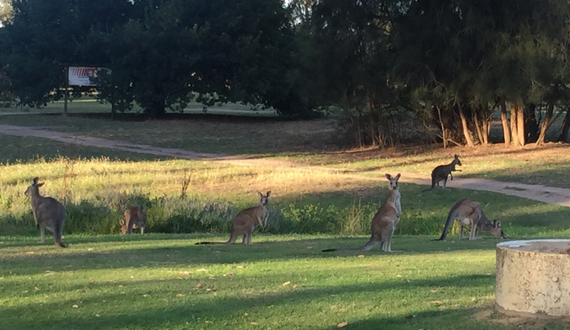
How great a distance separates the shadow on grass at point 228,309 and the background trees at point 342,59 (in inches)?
973

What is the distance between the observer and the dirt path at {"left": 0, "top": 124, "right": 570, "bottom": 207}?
2347cm

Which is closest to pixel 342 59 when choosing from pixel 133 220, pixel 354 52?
pixel 354 52

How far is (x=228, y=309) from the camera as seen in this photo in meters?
7.66

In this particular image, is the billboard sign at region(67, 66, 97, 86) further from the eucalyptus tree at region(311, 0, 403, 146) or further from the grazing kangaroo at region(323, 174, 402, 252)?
the grazing kangaroo at region(323, 174, 402, 252)

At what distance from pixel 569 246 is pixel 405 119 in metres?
34.5

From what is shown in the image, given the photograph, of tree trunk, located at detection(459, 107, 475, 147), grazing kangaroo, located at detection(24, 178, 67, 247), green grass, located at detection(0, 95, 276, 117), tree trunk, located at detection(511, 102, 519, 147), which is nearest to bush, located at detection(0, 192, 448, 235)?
grazing kangaroo, located at detection(24, 178, 67, 247)

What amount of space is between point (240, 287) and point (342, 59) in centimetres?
2860

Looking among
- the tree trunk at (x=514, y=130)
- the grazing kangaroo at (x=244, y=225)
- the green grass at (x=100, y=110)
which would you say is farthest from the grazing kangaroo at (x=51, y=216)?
the green grass at (x=100, y=110)

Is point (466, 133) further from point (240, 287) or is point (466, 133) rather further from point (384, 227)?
point (240, 287)

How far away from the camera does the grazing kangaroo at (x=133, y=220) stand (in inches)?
640

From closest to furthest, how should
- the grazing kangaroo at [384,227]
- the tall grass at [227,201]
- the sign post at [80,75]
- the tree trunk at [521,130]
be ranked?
the grazing kangaroo at [384,227]
the tall grass at [227,201]
the tree trunk at [521,130]
the sign post at [80,75]

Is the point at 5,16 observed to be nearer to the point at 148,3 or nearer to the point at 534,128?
Result: the point at 148,3

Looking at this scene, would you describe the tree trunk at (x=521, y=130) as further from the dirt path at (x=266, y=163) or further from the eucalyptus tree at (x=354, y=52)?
the dirt path at (x=266, y=163)

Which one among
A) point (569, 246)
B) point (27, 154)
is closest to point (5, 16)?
point (27, 154)
